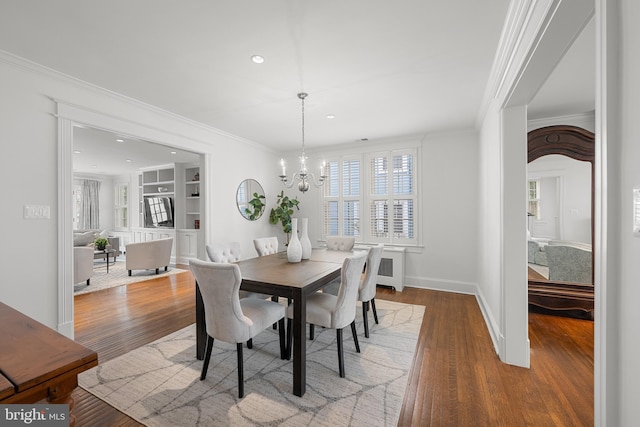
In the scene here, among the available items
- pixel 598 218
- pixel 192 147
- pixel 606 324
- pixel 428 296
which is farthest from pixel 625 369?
pixel 192 147

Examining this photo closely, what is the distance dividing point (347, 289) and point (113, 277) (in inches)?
212

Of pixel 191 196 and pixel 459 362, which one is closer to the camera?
pixel 459 362

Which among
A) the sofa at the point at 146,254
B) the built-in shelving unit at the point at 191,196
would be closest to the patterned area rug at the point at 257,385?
the sofa at the point at 146,254

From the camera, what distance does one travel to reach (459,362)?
235 cm

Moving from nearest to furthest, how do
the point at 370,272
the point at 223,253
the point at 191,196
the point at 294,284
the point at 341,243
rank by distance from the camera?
the point at 294,284 → the point at 370,272 → the point at 223,253 → the point at 341,243 → the point at 191,196

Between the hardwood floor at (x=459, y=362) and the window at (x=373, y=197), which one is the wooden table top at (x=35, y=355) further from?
the window at (x=373, y=197)

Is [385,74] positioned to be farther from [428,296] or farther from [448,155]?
[428,296]

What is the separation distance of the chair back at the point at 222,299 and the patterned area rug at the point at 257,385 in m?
0.42

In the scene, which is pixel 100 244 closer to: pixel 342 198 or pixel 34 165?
pixel 34 165

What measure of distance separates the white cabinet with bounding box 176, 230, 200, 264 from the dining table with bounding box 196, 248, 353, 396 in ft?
14.2

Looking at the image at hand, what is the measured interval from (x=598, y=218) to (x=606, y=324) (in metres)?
0.33

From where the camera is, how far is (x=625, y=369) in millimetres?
778

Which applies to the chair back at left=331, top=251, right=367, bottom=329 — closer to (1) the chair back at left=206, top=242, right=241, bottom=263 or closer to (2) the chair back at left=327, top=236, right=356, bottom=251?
(1) the chair back at left=206, top=242, right=241, bottom=263

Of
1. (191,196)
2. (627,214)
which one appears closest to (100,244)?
(191,196)
